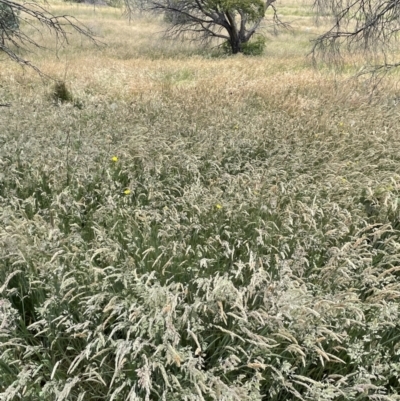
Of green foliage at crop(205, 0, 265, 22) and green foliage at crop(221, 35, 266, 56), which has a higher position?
green foliage at crop(205, 0, 265, 22)

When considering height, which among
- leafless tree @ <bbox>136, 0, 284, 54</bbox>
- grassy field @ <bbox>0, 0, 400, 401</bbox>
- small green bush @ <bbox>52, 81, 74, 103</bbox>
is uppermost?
leafless tree @ <bbox>136, 0, 284, 54</bbox>

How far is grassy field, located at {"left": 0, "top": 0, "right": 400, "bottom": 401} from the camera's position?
1766 millimetres

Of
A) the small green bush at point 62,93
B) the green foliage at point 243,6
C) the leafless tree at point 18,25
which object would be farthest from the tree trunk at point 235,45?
the leafless tree at point 18,25

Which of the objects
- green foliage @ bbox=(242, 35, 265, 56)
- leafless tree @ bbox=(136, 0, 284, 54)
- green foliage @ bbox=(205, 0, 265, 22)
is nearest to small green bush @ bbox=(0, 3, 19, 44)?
leafless tree @ bbox=(136, 0, 284, 54)

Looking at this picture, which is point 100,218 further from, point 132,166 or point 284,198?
point 284,198

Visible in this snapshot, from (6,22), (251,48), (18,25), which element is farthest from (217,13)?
(18,25)

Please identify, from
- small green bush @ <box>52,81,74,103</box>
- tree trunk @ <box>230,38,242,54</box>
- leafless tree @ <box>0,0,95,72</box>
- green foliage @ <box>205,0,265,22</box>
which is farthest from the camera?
tree trunk @ <box>230,38,242,54</box>

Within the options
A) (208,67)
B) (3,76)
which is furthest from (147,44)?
(3,76)

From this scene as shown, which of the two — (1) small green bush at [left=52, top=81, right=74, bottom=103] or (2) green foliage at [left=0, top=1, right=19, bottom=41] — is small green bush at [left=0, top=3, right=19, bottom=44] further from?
(1) small green bush at [left=52, top=81, right=74, bottom=103]

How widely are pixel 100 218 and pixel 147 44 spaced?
22276 millimetres

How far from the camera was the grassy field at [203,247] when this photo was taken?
1.77m

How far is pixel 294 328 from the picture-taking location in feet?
6.18

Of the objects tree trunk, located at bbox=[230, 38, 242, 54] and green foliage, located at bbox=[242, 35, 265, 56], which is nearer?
green foliage, located at bbox=[242, 35, 265, 56]

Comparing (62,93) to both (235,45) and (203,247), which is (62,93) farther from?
(235,45)
